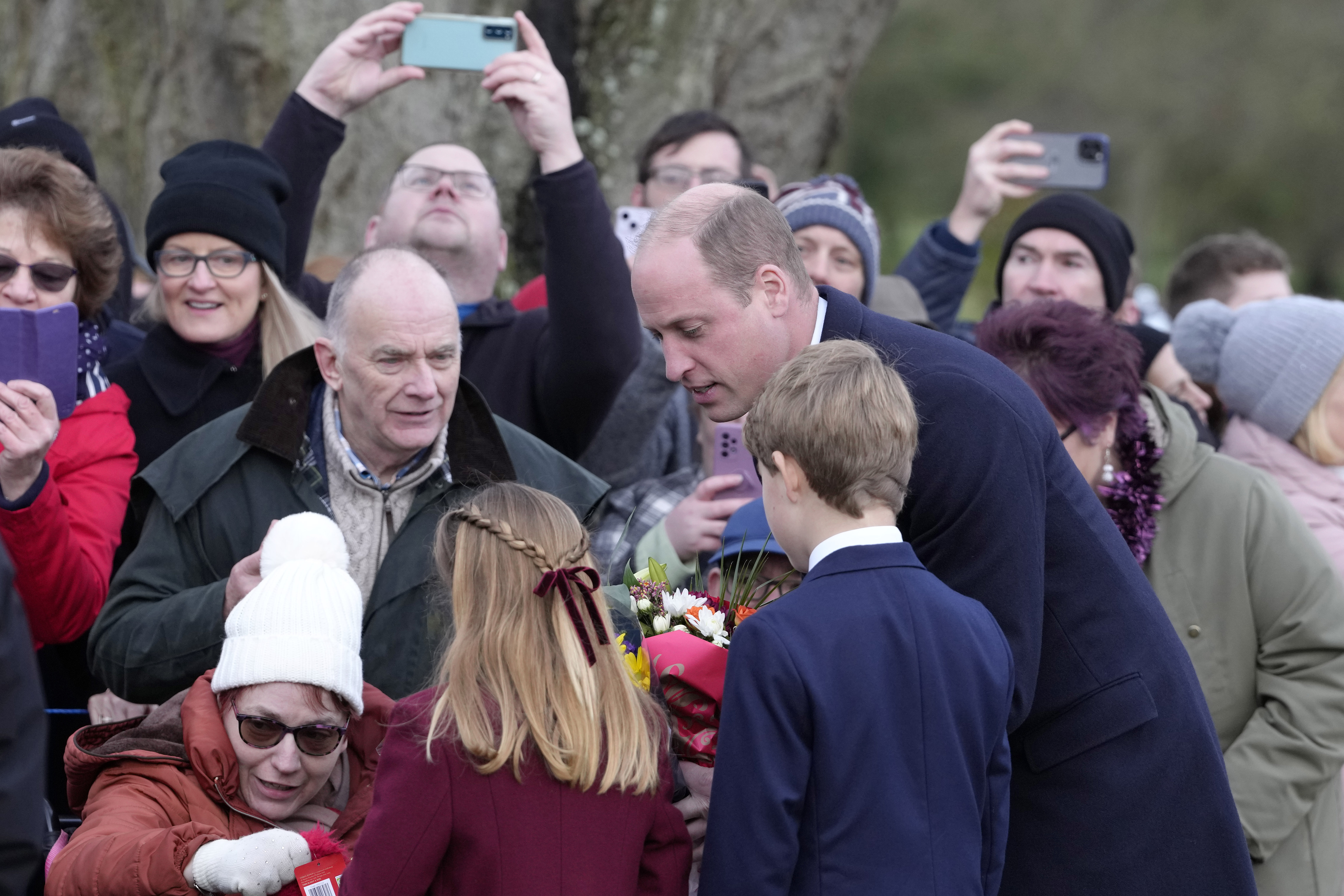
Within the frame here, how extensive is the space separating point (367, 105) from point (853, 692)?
4.88 meters

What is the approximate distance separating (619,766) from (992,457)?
0.87 metres

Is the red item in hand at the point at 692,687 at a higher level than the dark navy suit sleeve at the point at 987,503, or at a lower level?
lower

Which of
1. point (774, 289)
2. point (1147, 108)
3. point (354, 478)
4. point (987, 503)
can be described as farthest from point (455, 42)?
point (1147, 108)

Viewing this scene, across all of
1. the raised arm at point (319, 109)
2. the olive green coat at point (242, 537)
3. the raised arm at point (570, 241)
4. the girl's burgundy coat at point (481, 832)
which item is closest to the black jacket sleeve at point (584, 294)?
the raised arm at point (570, 241)

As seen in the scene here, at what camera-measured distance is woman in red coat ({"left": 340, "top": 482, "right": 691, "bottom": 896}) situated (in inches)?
88.4

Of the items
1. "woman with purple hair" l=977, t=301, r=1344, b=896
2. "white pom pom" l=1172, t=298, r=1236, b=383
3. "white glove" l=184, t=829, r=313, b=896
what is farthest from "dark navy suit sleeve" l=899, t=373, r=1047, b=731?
"white pom pom" l=1172, t=298, r=1236, b=383

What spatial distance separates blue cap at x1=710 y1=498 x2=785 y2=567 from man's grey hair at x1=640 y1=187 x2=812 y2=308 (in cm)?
75

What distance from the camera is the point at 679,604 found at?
2664mm

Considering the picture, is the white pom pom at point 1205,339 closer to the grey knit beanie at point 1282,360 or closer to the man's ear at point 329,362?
the grey knit beanie at point 1282,360

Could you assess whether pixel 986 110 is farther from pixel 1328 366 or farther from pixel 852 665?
pixel 852 665

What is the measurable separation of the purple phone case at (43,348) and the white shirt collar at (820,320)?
1787mm

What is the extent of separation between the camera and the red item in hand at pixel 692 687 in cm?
250

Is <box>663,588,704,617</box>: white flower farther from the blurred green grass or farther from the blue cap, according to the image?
the blurred green grass

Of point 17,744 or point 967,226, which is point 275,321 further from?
point 967,226
